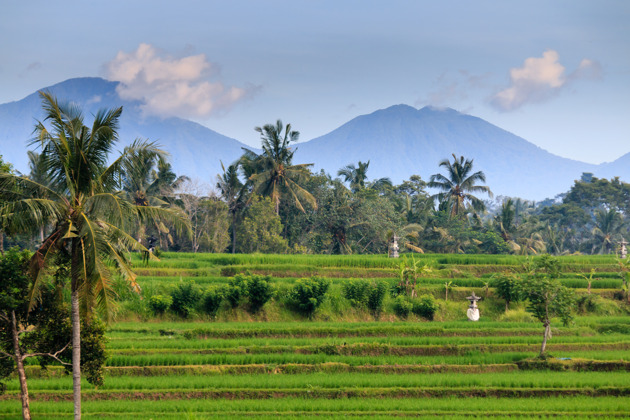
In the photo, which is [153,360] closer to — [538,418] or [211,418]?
[211,418]

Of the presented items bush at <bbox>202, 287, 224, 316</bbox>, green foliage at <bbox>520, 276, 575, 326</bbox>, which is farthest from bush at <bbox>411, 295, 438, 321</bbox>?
bush at <bbox>202, 287, 224, 316</bbox>

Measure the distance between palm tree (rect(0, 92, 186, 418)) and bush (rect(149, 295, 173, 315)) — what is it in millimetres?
10416

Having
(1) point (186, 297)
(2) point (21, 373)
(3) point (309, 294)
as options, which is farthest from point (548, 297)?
(2) point (21, 373)

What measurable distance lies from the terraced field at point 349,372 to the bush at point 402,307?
2.41 feet

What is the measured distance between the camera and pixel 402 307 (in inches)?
933

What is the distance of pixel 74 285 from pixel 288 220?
29.7 meters

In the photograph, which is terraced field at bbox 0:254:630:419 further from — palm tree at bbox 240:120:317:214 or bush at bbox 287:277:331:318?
palm tree at bbox 240:120:317:214

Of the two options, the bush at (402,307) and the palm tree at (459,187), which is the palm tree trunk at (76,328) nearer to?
the bush at (402,307)

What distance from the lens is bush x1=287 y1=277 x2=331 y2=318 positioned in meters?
22.9

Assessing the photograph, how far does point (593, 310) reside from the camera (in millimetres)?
25078

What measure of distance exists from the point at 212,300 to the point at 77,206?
465 inches

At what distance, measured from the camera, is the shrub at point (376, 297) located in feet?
77.5

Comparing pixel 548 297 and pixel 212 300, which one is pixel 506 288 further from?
pixel 212 300

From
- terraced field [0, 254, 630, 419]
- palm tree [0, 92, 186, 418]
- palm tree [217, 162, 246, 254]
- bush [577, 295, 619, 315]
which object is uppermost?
palm tree [217, 162, 246, 254]
